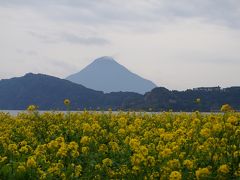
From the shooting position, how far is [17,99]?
190m

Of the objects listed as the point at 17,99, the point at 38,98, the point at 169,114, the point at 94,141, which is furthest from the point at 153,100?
the point at 17,99

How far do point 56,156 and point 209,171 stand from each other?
2.77 m

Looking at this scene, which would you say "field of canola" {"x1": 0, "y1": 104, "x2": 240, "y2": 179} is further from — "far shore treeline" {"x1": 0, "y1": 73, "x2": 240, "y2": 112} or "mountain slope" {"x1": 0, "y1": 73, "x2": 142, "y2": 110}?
"mountain slope" {"x1": 0, "y1": 73, "x2": 142, "y2": 110}

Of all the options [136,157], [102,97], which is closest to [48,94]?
[102,97]

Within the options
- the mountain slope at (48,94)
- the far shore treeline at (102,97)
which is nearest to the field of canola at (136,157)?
the far shore treeline at (102,97)

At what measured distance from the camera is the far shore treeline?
80.9 meters

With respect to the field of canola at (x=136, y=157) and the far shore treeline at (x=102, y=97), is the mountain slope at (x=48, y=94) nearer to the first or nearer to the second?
the far shore treeline at (x=102, y=97)

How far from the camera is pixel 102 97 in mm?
144000

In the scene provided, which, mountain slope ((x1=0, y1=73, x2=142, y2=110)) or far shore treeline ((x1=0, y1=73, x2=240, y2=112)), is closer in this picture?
far shore treeline ((x1=0, y1=73, x2=240, y2=112))

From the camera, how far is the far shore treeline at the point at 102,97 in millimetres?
80875

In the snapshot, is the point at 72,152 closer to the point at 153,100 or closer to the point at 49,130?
the point at 49,130

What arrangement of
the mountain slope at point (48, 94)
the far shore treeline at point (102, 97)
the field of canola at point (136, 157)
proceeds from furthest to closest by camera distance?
the mountain slope at point (48, 94) < the far shore treeline at point (102, 97) < the field of canola at point (136, 157)

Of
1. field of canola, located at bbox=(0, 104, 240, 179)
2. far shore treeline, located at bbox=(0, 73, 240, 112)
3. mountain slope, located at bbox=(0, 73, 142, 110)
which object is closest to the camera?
field of canola, located at bbox=(0, 104, 240, 179)

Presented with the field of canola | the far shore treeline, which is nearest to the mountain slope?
the far shore treeline
